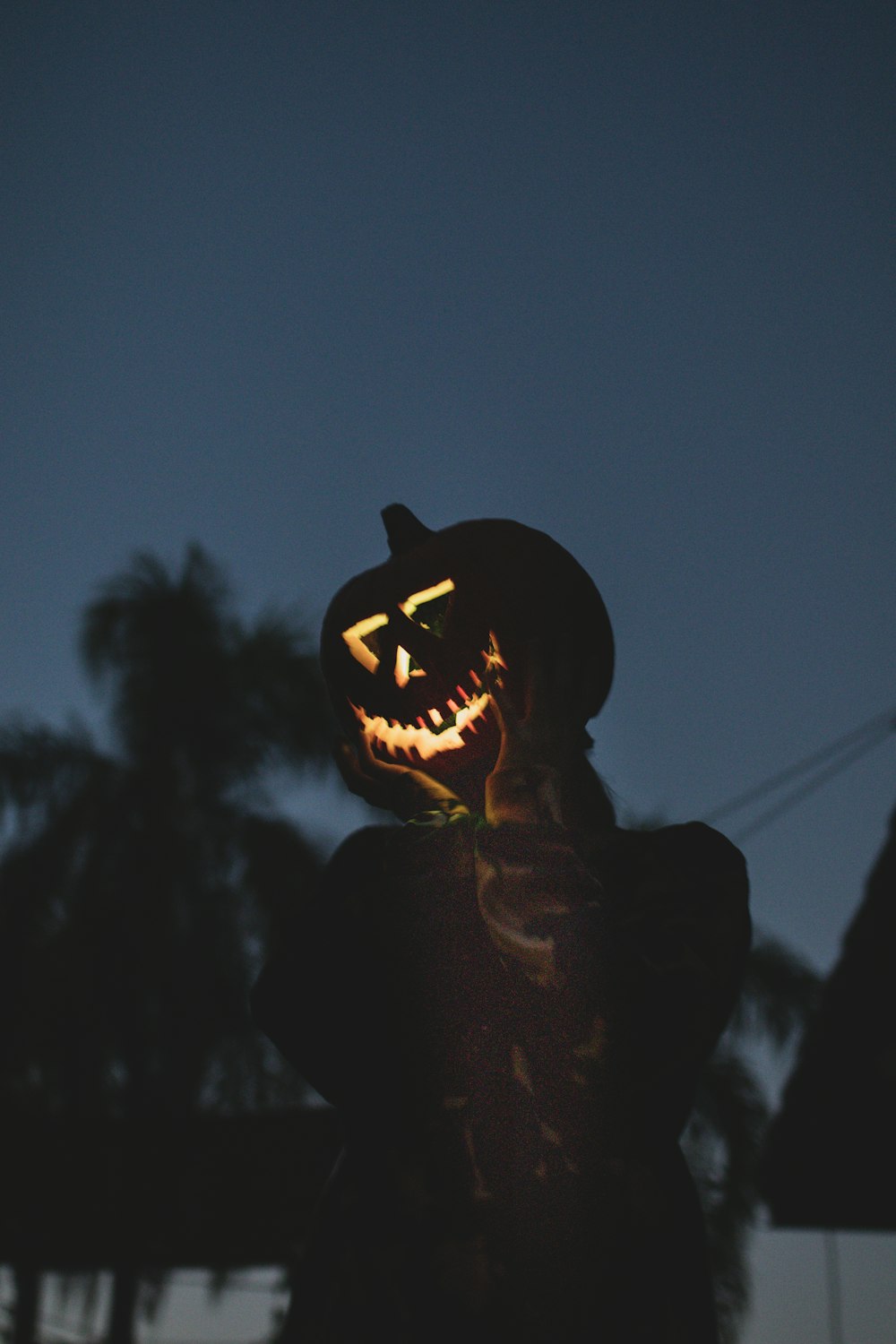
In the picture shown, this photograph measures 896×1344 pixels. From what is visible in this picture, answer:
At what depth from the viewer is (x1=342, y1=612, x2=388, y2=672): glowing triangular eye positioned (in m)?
2.07

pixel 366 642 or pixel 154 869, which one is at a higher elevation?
pixel 366 642

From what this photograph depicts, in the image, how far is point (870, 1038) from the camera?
147 inches

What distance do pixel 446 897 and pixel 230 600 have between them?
446 inches

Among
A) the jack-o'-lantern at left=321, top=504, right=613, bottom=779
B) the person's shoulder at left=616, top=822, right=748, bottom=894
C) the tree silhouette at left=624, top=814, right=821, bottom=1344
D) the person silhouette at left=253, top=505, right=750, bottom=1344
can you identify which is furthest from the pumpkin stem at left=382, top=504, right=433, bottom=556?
the tree silhouette at left=624, top=814, right=821, bottom=1344

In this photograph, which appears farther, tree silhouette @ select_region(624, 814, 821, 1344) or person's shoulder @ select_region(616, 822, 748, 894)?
tree silhouette @ select_region(624, 814, 821, 1344)

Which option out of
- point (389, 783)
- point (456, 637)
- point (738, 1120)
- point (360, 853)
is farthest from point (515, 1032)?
point (738, 1120)

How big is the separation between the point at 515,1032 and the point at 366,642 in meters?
0.79

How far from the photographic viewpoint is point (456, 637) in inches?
78.1

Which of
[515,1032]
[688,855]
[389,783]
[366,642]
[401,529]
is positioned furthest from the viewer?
[401,529]

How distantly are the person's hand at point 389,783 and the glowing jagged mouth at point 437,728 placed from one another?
0.11 feet

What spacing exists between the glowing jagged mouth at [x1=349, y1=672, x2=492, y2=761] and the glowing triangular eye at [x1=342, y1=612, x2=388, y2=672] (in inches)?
4.7

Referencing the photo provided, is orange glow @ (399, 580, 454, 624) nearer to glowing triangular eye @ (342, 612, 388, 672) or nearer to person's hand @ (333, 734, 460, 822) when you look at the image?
glowing triangular eye @ (342, 612, 388, 672)

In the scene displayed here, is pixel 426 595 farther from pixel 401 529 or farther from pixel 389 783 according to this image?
pixel 389 783

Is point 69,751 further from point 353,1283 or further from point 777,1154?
point 353,1283
